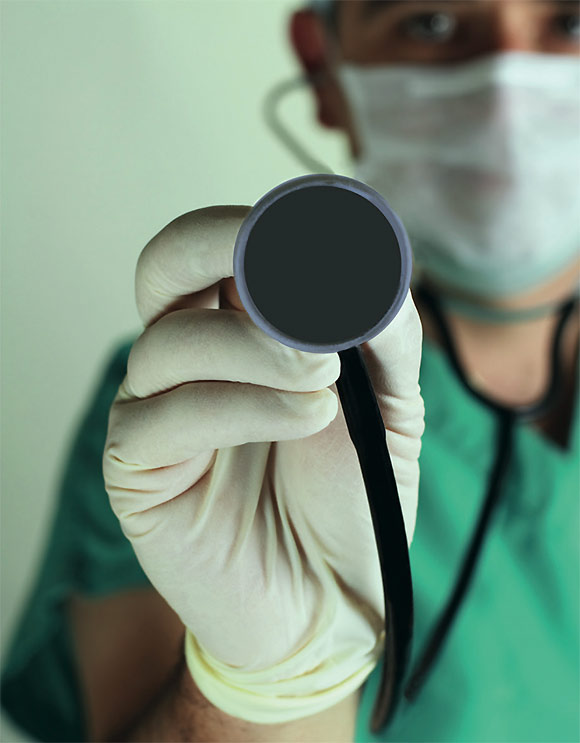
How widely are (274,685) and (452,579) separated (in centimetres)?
40

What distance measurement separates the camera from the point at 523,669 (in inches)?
29.8

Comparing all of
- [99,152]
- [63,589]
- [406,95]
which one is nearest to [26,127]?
[99,152]

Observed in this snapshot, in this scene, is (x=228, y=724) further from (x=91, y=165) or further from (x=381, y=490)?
(x=91, y=165)

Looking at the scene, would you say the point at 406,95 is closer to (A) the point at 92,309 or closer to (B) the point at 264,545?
(A) the point at 92,309

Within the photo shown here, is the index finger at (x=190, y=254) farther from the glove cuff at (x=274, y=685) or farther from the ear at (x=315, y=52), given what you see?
the ear at (x=315, y=52)

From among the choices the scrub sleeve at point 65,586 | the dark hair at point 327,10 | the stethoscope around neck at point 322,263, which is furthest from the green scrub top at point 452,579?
the dark hair at point 327,10

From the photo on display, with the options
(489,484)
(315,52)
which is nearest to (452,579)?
(489,484)

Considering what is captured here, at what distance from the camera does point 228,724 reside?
13.4 inches

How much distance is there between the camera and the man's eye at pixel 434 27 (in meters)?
0.95

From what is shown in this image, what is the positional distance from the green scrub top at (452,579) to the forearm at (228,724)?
21 centimetres

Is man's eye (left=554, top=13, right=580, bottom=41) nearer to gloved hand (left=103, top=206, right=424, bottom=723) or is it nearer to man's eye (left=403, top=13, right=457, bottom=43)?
man's eye (left=403, top=13, right=457, bottom=43)

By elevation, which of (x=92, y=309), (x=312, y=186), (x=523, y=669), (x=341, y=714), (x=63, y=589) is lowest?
(x=523, y=669)

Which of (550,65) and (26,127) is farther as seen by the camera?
(550,65)

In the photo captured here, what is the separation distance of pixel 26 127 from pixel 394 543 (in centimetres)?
27
